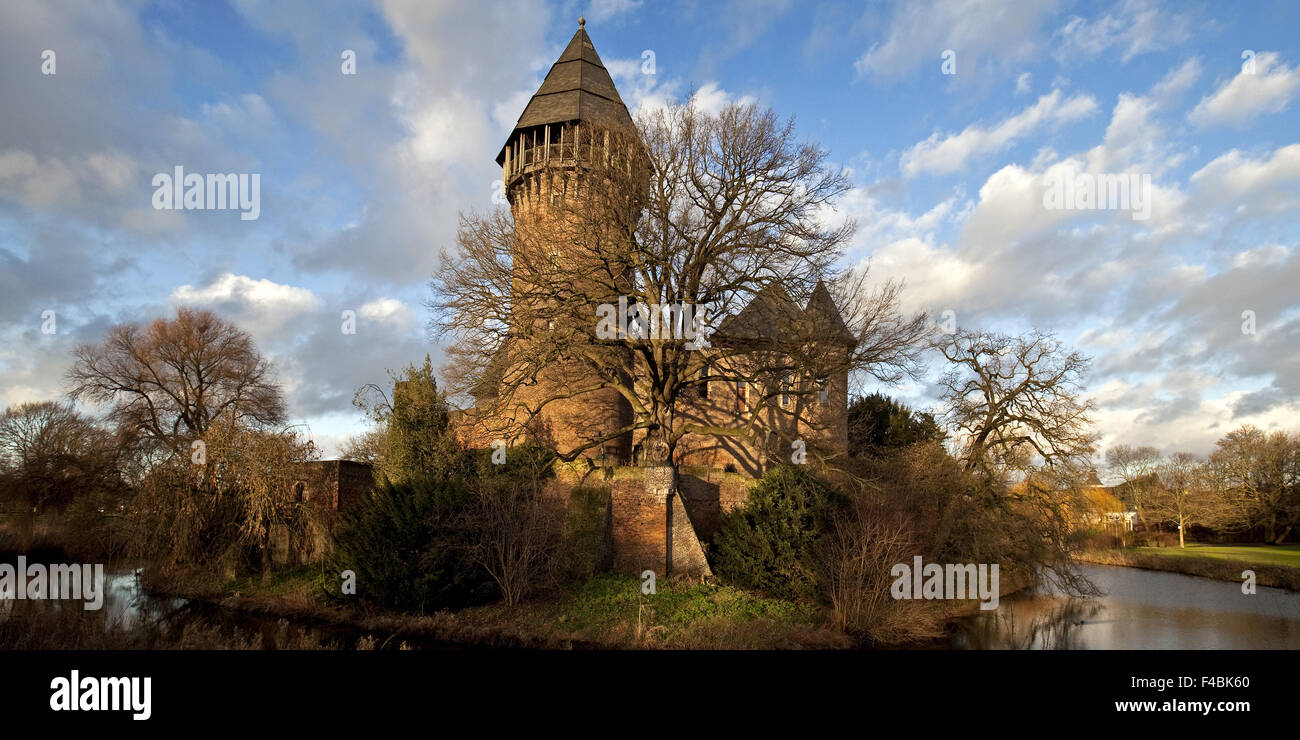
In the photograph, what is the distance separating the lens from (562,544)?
15.0 m

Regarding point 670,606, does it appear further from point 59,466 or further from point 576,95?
point 59,466

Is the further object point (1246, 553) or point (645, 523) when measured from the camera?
point (1246, 553)

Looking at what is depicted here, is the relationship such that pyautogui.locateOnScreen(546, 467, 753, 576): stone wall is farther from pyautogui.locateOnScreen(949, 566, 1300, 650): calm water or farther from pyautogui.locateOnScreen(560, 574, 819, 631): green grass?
pyautogui.locateOnScreen(949, 566, 1300, 650): calm water

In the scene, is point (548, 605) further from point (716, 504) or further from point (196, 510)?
point (196, 510)

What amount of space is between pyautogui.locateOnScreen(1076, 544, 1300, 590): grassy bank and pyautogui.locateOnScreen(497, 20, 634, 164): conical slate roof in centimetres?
1922

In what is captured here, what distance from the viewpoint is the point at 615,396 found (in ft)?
67.7

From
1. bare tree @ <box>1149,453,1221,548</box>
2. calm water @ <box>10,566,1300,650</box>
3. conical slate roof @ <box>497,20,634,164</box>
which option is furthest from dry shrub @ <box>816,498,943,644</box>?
bare tree @ <box>1149,453,1221,548</box>

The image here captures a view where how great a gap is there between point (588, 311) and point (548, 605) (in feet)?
21.5

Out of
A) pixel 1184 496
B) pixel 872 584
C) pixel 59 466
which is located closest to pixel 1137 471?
pixel 1184 496

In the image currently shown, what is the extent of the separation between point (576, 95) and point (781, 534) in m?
13.8

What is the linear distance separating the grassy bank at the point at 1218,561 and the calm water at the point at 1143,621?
1310 mm

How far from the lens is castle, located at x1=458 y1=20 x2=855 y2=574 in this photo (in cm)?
1611
